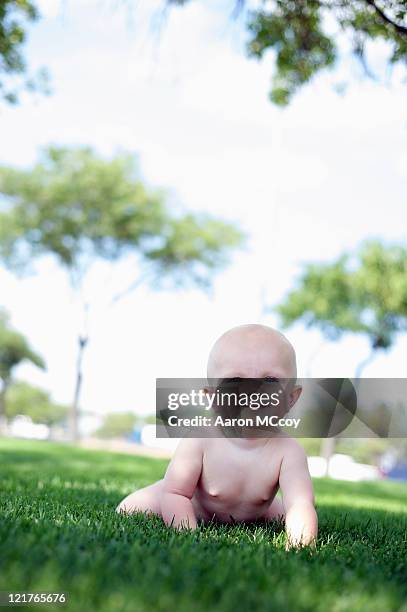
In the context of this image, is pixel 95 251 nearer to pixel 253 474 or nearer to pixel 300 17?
pixel 300 17

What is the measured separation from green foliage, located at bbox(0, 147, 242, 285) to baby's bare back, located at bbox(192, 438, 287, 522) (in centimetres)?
2418

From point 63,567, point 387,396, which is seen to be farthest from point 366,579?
point 387,396

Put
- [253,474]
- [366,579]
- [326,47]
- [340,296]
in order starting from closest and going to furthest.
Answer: [366,579], [253,474], [326,47], [340,296]

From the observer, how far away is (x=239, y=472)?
2.82m

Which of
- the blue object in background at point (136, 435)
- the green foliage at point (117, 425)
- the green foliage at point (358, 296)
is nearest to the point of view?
the green foliage at point (358, 296)

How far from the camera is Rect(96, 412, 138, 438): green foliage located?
6862cm

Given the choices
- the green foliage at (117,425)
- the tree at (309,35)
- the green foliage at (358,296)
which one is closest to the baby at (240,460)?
the tree at (309,35)

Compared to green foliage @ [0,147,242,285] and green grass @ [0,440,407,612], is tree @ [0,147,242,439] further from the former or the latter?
green grass @ [0,440,407,612]

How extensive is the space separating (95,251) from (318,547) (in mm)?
26279

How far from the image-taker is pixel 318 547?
2.46m

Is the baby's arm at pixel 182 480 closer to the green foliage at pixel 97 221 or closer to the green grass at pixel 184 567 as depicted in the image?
the green grass at pixel 184 567

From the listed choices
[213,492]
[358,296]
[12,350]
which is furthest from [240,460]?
[12,350]

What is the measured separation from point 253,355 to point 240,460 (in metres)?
0.45

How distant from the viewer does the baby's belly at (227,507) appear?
115 inches
